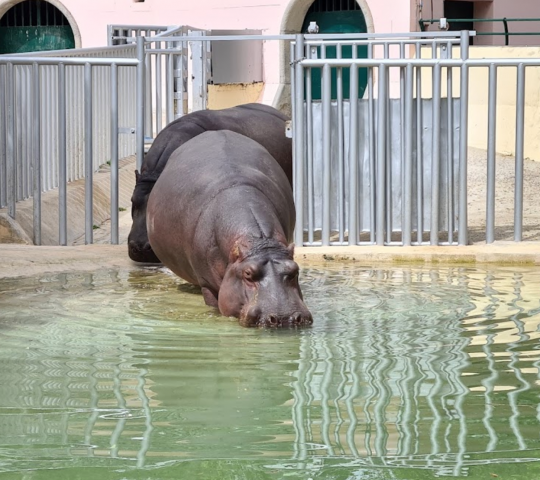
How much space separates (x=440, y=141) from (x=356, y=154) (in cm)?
73

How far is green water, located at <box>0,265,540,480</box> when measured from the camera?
442cm

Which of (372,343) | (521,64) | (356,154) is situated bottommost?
(372,343)

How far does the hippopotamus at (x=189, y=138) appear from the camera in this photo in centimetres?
962

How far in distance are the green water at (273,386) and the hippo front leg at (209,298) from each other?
0.16m

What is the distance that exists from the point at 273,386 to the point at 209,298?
7.11ft

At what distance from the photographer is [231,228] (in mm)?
7391

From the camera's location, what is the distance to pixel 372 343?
257 inches

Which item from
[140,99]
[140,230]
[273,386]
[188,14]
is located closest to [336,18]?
[188,14]

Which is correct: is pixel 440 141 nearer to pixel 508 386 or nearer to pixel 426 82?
pixel 508 386

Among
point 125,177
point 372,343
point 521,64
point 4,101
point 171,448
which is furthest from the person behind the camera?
point 125,177

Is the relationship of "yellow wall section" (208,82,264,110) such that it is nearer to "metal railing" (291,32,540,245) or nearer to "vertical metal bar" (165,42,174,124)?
"vertical metal bar" (165,42,174,124)

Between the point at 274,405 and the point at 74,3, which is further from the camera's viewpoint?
the point at 74,3

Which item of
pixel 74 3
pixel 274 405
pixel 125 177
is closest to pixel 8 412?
pixel 274 405

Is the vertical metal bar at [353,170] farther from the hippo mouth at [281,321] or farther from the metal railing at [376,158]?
the hippo mouth at [281,321]
